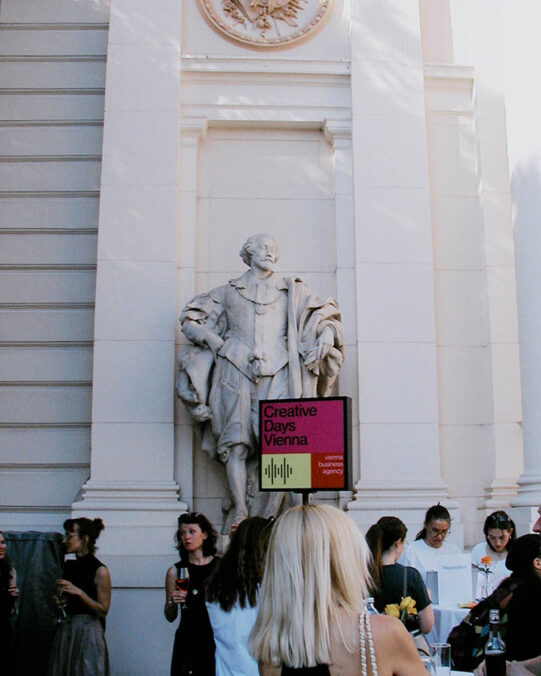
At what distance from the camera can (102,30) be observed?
34.9 feet

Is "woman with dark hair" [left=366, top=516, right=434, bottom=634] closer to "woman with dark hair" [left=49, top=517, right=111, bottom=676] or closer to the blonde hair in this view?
the blonde hair

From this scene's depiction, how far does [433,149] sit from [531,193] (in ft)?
4.90

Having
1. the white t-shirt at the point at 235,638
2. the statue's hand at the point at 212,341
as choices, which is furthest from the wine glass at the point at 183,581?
the statue's hand at the point at 212,341

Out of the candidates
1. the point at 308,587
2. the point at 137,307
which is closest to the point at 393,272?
the point at 137,307

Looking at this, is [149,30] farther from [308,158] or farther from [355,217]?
[355,217]

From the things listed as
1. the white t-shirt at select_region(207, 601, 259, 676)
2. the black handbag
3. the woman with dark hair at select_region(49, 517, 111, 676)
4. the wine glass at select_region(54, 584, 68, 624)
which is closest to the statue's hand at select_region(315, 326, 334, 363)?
the woman with dark hair at select_region(49, 517, 111, 676)

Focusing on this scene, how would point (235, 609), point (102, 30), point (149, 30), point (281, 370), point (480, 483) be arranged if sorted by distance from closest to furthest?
point (235, 609) < point (281, 370) < point (480, 483) < point (149, 30) < point (102, 30)

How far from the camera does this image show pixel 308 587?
2906mm

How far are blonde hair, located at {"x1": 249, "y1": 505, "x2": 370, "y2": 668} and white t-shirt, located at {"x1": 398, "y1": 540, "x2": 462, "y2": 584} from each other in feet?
13.0

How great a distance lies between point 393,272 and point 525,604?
544 cm

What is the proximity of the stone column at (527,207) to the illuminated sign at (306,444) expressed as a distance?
2819mm

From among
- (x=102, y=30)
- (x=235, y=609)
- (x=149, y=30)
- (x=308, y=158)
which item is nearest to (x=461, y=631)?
(x=235, y=609)

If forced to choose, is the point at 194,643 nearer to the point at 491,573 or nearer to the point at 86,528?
the point at 86,528

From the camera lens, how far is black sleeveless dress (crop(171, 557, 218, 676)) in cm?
555
